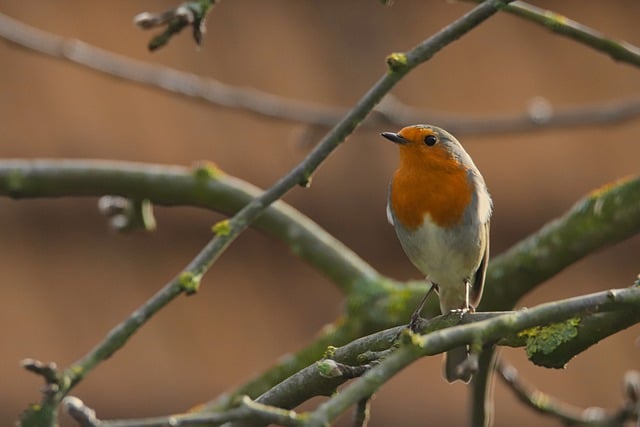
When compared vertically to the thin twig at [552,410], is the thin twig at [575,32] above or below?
above

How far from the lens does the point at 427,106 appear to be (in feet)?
25.6

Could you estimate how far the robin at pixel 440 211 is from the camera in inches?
139

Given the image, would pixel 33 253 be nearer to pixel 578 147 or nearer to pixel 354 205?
pixel 354 205

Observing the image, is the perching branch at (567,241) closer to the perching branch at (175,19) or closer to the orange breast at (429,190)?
the orange breast at (429,190)

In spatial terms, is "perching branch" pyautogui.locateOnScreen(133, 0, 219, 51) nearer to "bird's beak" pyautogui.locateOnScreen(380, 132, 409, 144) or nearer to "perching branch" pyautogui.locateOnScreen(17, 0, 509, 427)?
"perching branch" pyautogui.locateOnScreen(17, 0, 509, 427)

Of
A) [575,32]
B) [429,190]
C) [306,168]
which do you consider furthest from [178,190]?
[575,32]

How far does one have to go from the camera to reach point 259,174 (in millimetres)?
7309

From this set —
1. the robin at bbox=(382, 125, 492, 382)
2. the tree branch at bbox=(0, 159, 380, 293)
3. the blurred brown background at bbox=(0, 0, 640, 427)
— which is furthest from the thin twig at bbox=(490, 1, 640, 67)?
the blurred brown background at bbox=(0, 0, 640, 427)

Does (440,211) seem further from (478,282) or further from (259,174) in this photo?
(259,174)

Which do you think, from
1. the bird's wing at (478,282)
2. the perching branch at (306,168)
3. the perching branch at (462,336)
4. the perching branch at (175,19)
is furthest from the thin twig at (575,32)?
the perching branch at (462,336)

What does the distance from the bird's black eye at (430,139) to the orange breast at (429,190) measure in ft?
0.14

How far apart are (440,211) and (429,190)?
7 cm

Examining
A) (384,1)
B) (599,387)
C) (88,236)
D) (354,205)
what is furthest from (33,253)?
(384,1)

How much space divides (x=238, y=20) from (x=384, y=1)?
444 cm
